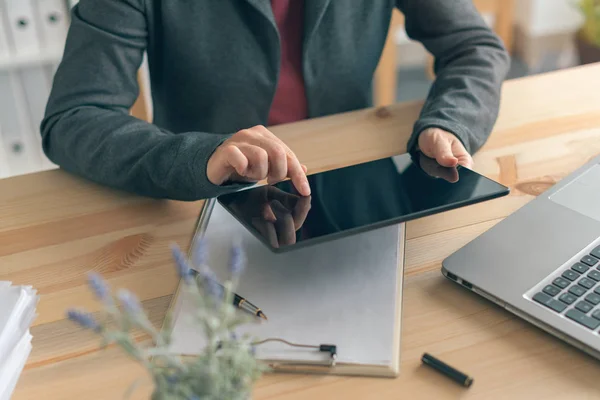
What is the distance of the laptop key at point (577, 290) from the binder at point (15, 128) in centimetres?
165

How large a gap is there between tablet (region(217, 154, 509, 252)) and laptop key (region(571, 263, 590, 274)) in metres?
0.10

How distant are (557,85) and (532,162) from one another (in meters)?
0.26

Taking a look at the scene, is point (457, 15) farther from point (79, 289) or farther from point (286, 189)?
point (79, 289)

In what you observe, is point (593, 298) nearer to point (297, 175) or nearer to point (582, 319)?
A: point (582, 319)

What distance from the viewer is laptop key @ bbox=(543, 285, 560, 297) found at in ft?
1.98

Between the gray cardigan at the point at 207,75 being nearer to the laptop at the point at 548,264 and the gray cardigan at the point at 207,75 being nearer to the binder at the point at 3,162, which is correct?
the laptop at the point at 548,264

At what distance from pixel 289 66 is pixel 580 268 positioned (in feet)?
2.16

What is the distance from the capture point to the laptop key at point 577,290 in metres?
0.59

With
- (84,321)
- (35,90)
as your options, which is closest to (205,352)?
(84,321)

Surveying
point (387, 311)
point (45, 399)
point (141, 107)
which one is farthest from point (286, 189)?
point (141, 107)

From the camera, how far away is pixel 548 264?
642 millimetres

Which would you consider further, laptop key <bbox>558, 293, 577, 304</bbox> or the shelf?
the shelf

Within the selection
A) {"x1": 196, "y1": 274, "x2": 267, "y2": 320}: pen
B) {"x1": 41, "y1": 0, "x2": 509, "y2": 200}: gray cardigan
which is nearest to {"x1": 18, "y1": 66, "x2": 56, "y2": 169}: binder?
{"x1": 41, "y1": 0, "x2": 509, "y2": 200}: gray cardigan

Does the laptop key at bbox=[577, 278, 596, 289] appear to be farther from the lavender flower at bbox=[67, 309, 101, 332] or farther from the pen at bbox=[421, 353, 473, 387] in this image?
the lavender flower at bbox=[67, 309, 101, 332]
